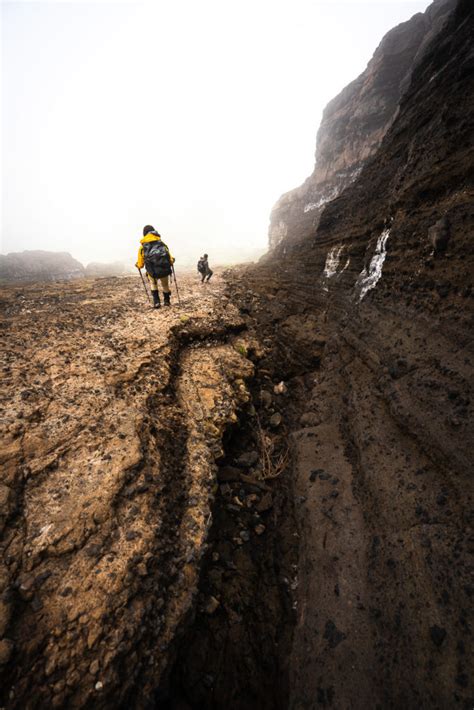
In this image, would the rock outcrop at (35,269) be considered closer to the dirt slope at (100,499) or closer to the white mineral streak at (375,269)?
the dirt slope at (100,499)

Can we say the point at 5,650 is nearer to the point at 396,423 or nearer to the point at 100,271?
the point at 396,423

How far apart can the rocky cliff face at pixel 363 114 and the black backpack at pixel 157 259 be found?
65.9 feet

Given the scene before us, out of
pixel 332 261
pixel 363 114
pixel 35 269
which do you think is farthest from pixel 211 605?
pixel 35 269

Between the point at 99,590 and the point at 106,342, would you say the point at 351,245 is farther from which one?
the point at 99,590

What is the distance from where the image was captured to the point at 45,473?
3.89m

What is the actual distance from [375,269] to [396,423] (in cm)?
439

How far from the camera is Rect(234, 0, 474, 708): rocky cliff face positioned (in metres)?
3.25

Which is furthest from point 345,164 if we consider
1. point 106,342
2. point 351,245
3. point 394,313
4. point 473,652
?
point 473,652

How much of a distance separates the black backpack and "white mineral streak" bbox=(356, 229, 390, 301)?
19.4 ft

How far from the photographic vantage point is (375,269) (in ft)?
23.9

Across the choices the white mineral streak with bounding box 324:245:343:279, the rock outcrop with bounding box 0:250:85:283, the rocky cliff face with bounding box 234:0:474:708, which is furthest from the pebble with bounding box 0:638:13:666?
the rock outcrop with bounding box 0:250:85:283

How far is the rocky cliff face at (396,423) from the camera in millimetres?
3250

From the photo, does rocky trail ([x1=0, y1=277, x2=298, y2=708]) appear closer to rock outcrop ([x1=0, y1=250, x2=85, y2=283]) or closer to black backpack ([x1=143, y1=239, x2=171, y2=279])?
black backpack ([x1=143, y1=239, x2=171, y2=279])

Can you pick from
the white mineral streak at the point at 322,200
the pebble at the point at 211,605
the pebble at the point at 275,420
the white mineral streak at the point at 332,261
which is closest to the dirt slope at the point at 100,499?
the pebble at the point at 211,605
